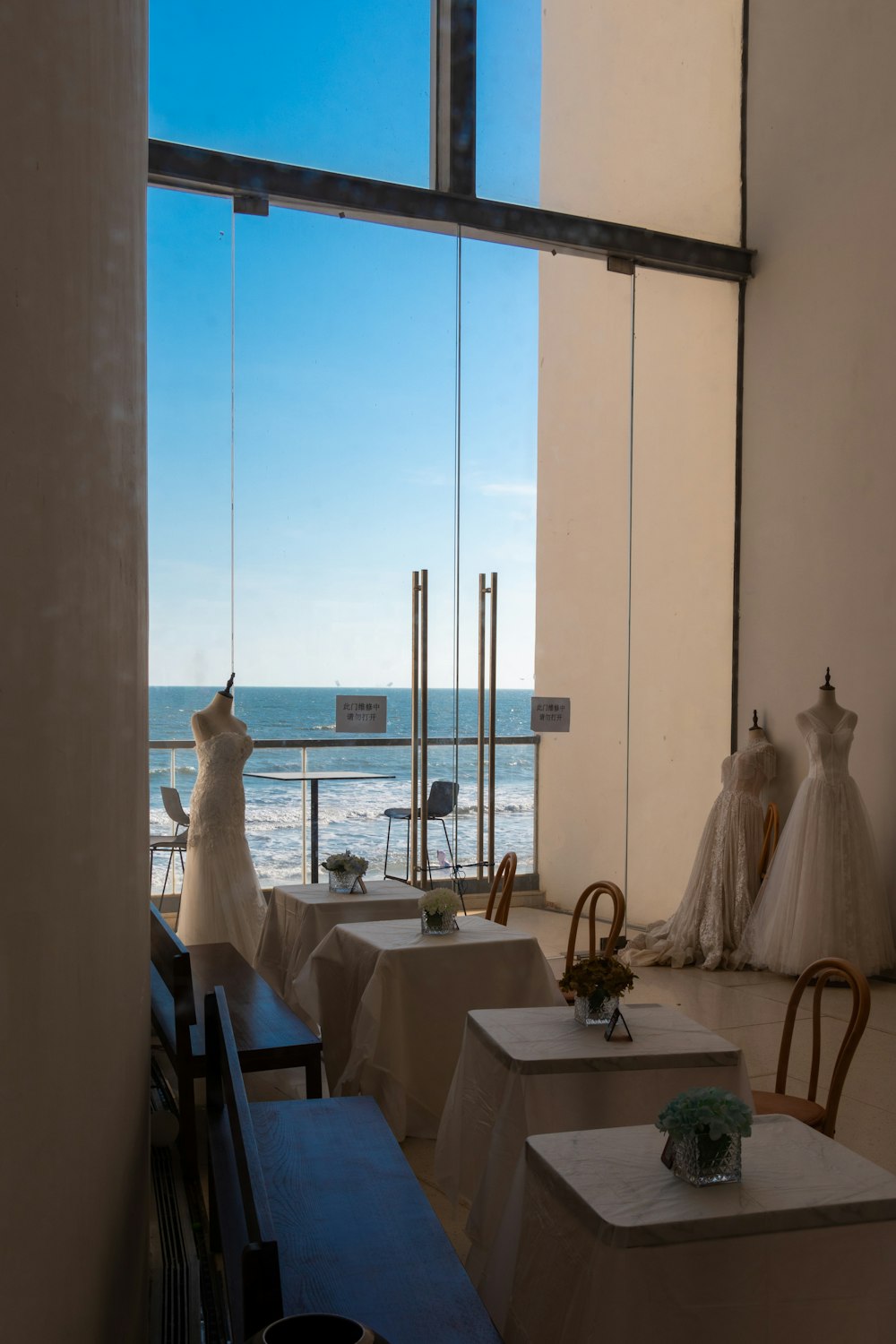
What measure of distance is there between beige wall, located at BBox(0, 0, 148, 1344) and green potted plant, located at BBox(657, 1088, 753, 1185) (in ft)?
3.12

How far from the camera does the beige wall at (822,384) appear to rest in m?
6.41

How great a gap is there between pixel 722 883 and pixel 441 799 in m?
1.86

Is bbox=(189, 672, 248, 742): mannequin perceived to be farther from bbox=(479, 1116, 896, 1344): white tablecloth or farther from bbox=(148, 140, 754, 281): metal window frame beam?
bbox=(479, 1116, 896, 1344): white tablecloth

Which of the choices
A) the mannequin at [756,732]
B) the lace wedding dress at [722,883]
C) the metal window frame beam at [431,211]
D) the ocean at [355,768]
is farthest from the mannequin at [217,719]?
the mannequin at [756,732]

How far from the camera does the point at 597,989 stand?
2842 millimetres

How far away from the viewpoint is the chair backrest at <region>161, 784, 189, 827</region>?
20.2ft

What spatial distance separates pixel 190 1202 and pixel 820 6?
7623 mm

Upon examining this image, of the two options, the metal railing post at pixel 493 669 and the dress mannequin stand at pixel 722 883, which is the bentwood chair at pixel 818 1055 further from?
the dress mannequin stand at pixel 722 883

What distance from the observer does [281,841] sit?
641 centimetres

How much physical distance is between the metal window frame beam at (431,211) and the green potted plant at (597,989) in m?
4.68

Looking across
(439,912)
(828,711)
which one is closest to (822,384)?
(828,711)

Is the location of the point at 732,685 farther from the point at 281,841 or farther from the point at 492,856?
the point at 281,841

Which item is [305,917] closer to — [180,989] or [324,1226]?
[180,989]

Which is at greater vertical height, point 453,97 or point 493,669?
point 453,97
